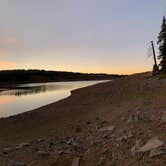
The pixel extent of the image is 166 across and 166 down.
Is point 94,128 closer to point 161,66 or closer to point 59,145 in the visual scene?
point 59,145

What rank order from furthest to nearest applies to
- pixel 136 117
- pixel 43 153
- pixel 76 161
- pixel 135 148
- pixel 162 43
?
pixel 162 43 < pixel 136 117 < pixel 43 153 < pixel 76 161 < pixel 135 148

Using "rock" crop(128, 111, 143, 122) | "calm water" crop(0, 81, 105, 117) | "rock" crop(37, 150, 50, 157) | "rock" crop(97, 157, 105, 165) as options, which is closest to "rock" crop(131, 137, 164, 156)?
"rock" crop(97, 157, 105, 165)

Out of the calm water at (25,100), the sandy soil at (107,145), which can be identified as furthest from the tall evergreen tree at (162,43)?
the sandy soil at (107,145)

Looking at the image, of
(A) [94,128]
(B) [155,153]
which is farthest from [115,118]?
(B) [155,153]

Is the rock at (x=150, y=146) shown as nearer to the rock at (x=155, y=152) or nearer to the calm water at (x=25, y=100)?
the rock at (x=155, y=152)

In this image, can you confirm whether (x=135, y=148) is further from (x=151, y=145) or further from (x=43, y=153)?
(x=43, y=153)

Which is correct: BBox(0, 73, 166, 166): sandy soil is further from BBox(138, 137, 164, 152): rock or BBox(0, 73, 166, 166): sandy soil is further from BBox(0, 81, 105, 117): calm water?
BBox(0, 81, 105, 117): calm water

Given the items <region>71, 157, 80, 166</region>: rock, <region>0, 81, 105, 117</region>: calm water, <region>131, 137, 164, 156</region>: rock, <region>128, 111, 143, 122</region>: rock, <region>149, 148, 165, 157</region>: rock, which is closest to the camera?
<region>149, 148, 165, 157</region>: rock

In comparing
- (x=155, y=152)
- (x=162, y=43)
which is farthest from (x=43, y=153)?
(x=162, y=43)

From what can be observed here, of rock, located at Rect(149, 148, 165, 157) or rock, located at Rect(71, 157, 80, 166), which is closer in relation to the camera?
rock, located at Rect(149, 148, 165, 157)

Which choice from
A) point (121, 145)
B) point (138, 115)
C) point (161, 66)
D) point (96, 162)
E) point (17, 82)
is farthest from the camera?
point (17, 82)

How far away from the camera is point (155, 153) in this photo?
23.4 ft

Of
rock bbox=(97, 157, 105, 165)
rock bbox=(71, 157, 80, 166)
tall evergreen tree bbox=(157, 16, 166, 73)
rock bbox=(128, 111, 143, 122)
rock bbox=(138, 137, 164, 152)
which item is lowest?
rock bbox=(71, 157, 80, 166)

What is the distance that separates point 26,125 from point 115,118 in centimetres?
661
